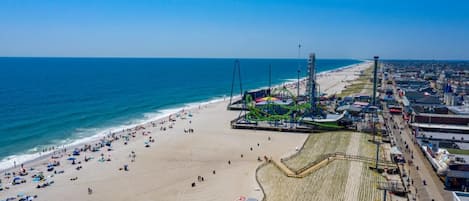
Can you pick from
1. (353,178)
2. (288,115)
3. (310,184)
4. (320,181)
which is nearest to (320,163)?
(353,178)

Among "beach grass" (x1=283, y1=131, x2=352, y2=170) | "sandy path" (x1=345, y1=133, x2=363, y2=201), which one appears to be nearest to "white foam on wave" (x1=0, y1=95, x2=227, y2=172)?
"beach grass" (x1=283, y1=131, x2=352, y2=170)

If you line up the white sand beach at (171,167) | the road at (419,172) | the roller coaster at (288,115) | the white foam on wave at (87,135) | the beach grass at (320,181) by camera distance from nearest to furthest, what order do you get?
1. the beach grass at (320,181)
2. the road at (419,172)
3. the white sand beach at (171,167)
4. the white foam on wave at (87,135)
5. the roller coaster at (288,115)

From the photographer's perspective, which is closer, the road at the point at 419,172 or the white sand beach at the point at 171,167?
the road at the point at 419,172

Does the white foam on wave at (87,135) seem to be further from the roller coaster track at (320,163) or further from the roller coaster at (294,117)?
the roller coaster track at (320,163)

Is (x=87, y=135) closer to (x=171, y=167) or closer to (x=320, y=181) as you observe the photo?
(x=171, y=167)

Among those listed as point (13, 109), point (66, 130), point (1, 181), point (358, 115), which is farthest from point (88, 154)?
point (358, 115)

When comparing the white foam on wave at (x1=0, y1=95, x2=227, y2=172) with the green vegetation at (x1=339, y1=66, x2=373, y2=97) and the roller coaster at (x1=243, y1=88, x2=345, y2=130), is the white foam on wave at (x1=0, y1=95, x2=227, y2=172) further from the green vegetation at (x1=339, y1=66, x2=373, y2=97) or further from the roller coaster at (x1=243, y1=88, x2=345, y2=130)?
the green vegetation at (x1=339, y1=66, x2=373, y2=97)

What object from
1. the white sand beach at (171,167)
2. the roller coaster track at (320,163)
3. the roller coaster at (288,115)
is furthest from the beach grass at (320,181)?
the roller coaster at (288,115)
